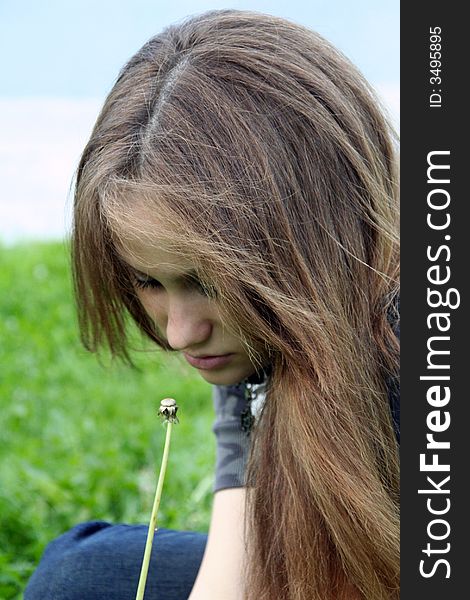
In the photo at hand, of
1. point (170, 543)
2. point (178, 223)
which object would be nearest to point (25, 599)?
point (170, 543)

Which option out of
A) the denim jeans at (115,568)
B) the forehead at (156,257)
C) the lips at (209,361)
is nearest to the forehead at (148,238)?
the forehead at (156,257)

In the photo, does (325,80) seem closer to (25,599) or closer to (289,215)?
(289,215)

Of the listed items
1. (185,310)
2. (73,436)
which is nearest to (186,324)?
(185,310)

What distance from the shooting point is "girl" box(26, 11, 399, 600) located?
128 centimetres

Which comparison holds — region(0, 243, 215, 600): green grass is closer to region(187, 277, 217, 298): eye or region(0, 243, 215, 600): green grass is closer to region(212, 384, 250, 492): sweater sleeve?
region(212, 384, 250, 492): sweater sleeve

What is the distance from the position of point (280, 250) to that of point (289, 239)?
2cm

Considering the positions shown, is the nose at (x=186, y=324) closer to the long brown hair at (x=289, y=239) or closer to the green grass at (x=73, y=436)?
the long brown hair at (x=289, y=239)

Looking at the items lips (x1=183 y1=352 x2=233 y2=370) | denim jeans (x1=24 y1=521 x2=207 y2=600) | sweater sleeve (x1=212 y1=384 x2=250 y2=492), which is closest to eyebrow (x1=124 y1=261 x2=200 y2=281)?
lips (x1=183 y1=352 x2=233 y2=370)

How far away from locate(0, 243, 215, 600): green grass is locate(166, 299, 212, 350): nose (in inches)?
22.4

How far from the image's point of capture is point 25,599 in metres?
1.69

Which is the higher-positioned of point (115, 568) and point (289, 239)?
point (289, 239)

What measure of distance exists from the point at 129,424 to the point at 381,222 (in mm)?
1597

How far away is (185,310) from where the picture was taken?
1359 millimetres

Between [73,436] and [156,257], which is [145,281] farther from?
[73,436]
